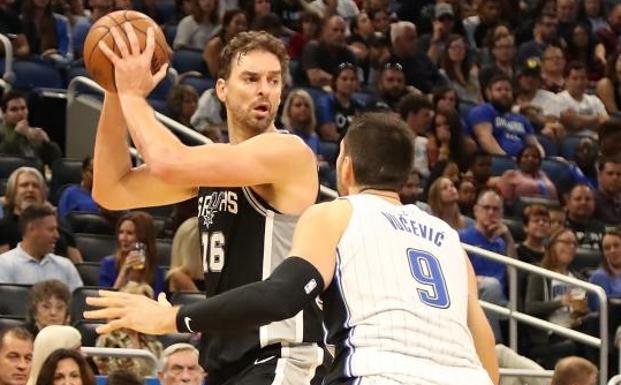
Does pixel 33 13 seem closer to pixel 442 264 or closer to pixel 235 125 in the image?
pixel 235 125

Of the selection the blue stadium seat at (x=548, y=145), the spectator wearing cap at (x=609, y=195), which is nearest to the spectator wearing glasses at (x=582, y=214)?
the spectator wearing cap at (x=609, y=195)

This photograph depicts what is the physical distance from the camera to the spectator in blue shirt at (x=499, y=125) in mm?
14969

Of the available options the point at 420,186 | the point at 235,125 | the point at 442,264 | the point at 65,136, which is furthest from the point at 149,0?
the point at 442,264

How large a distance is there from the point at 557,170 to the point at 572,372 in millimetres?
6365

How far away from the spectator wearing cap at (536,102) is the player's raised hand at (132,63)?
1103 cm

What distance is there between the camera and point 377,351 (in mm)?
4227

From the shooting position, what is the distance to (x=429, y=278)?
4309 millimetres

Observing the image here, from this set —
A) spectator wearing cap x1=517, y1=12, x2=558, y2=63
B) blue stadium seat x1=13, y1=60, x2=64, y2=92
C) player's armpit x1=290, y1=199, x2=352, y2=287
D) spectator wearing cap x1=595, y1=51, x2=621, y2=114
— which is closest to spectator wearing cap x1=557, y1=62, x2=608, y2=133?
spectator wearing cap x1=595, y1=51, x2=621, y2=114

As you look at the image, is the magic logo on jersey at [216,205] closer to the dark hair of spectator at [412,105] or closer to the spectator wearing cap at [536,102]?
the dark hair of spectator at [412,105]

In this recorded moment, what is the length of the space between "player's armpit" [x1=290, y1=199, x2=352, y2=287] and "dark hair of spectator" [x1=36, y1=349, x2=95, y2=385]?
133 inches

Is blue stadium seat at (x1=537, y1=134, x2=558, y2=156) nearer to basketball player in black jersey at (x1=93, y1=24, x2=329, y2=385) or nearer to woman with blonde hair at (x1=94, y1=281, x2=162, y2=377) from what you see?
woman with blonde hair at (x1=94, y1=281, x2=162, y2=377)

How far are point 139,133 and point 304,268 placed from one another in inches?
36.9

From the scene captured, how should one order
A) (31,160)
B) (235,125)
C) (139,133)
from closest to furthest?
(139,133) < (235,125) < (31,160)

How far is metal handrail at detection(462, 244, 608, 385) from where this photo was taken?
1020cm
